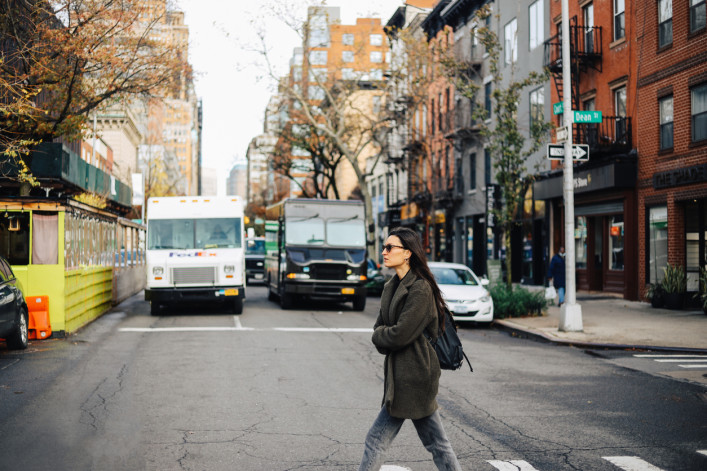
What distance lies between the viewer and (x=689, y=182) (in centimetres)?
2144

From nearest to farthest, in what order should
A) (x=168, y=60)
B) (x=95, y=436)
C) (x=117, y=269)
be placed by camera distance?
(x=95, y=436) → (x=168, y=60) → (x=117, y=269)

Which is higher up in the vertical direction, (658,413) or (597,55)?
(597,55)

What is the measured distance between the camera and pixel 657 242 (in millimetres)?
23562

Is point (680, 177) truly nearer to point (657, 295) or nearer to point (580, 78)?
point (657, 295)

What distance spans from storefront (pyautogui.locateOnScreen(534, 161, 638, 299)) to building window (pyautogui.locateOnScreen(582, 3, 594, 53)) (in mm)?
4239

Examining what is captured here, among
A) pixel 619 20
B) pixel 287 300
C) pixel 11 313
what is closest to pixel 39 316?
pixel 11 313

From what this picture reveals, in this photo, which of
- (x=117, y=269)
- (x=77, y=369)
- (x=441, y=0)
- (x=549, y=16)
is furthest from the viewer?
→ (x=441, y=0)

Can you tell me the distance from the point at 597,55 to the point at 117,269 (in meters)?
16.9

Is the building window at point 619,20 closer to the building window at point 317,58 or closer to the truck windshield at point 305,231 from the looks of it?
the truck windshield at point 305,231

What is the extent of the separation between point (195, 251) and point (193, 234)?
52cm

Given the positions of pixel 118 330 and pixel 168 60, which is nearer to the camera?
pixel 118 330

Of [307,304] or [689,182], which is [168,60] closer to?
[307,304]

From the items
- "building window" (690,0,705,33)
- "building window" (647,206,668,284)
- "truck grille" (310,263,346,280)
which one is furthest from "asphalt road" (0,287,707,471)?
"building window" (690,0,705,33)

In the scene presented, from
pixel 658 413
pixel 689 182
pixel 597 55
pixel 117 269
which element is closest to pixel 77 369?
pixel 658 413
